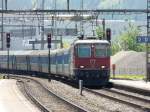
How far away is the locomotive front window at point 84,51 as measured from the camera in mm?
39844

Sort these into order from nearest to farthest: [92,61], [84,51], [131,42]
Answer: [92,61], [84,51], [131,42]

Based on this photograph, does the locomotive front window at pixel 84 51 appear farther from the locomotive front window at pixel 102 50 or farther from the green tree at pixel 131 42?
the green tree at pixel 131 42

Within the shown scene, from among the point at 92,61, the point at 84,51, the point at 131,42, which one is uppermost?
the point at 131,42

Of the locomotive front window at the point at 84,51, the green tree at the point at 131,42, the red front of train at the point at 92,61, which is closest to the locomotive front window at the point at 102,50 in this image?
the red front of train at the point at 92,61

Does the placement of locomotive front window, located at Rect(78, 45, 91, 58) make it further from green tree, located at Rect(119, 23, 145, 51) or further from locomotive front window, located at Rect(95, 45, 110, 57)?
green tree, located at Rect(119, 23, 145, 51)

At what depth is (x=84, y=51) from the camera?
131 feet

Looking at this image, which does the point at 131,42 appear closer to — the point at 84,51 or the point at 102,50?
the point at 102,50

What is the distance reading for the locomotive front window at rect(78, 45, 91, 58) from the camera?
39.8 meters

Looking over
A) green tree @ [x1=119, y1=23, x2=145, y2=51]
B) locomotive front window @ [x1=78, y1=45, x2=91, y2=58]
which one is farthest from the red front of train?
green tree @ [x1=119, y1=23, x2=145, y2=51]

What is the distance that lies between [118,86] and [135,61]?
137ft

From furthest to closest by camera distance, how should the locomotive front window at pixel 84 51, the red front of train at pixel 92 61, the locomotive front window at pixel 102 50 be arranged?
the locomotive front window at pixel 102 50
the locomotive front window at pixel 84 51
the red front of train at pixel 92 61

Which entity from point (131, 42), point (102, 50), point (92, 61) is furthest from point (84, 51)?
point (131, 42)

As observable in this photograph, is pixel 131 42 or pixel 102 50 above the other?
pixel 131 42

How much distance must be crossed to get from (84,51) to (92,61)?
3.20 feet
